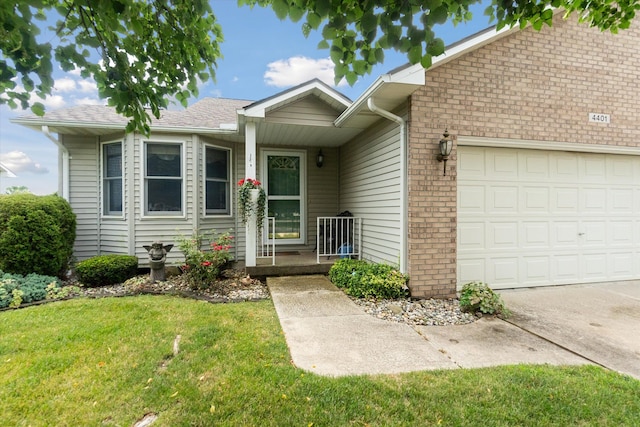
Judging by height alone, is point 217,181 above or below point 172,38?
below

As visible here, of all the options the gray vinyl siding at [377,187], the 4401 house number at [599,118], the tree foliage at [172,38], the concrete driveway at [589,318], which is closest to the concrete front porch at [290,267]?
the gray vinyl siding at [377,187]

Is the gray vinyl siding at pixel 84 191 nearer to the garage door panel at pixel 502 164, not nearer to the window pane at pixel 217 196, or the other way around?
the window pane at pixel 217 196

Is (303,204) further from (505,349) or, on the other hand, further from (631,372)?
(631,372)

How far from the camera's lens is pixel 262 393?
2.34m

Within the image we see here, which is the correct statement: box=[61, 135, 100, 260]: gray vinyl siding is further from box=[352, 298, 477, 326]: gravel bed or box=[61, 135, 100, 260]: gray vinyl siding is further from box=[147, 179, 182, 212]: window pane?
box=[352, 298, 477, 326]: gravel bed

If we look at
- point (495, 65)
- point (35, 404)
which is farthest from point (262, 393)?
point (495, 65)

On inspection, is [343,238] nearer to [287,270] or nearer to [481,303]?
[287,270]

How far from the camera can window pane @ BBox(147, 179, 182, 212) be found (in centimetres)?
663

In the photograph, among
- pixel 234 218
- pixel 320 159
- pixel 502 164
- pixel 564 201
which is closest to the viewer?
pixel 502 164

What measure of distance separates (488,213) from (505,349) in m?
2.65

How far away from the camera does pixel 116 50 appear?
266cm

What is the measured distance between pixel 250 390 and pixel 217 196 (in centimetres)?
555

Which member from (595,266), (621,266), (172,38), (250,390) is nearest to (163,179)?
(172,38)

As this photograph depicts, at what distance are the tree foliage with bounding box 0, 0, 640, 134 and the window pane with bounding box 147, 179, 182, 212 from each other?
3780mm
